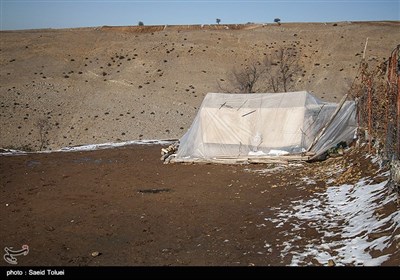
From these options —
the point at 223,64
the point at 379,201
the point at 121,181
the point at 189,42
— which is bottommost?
the point at 121,181

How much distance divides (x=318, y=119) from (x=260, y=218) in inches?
289

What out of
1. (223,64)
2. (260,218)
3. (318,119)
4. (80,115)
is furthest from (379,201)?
(223,64)

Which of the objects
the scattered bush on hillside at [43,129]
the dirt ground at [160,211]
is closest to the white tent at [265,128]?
the dirt ground at [160,211]

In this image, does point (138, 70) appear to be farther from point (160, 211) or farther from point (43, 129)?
point (160, 211)

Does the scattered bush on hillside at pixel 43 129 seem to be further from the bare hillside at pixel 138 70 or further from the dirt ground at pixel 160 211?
the dirt ground at pixel 160 211

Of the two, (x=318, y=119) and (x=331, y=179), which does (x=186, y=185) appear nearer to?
(x=331, y=179)

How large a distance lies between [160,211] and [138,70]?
32964mm

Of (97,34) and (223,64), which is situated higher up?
(97,34)

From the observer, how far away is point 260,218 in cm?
752

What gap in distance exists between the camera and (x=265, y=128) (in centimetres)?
1434

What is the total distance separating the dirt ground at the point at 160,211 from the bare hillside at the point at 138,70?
14.2 meters

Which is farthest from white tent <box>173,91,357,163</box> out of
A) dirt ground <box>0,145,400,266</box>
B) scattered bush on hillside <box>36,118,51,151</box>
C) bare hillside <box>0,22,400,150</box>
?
scattered bush on hillside <box>36,118,51,151</box>

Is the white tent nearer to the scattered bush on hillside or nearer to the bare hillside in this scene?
the bare hillside

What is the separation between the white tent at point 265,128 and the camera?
1343 centimetres
